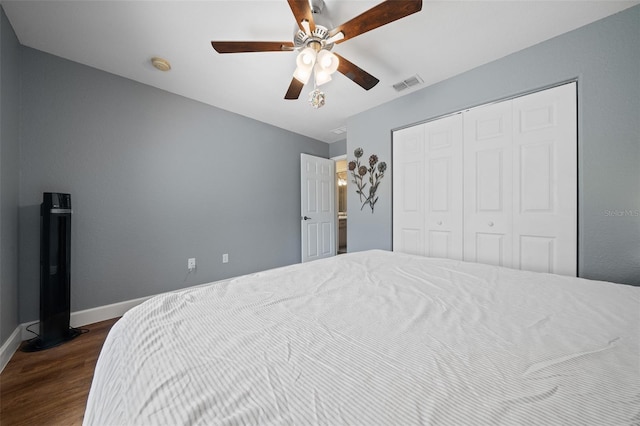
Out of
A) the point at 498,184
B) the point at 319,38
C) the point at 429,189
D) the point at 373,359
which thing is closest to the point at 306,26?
the point at 319,38

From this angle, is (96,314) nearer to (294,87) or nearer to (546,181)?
(294,87)

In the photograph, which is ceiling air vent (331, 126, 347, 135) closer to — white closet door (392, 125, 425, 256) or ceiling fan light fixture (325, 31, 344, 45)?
white closet door (392, 125, 425, 256)

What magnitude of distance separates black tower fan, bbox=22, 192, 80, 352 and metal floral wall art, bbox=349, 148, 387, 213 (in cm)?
298

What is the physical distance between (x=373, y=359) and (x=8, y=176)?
2.74 metres

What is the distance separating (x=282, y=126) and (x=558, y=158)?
3.27m

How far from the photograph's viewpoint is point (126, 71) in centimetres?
219

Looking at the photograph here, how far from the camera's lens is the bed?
42 cm

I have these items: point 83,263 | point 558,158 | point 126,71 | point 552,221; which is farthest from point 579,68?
point 83,263

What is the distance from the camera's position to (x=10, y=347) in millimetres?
1588

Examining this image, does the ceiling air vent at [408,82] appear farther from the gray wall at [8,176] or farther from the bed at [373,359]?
the gray wall at [8,176]

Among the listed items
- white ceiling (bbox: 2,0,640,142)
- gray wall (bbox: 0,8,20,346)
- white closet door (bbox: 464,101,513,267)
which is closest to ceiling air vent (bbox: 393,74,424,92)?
white ceiling (bbox: 2,0,640,142)

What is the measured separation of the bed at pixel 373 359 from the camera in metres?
0.42

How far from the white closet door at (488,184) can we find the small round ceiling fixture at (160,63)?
9.65ft

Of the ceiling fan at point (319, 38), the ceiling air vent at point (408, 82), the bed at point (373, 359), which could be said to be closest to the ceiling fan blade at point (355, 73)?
the ceiling fan at point (319, 38)
